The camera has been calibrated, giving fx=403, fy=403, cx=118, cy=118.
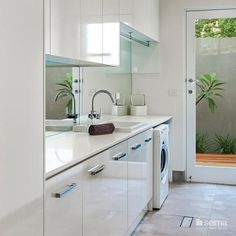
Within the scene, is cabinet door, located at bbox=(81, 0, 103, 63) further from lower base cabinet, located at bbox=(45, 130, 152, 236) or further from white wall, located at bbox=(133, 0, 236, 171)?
white wall, located at bbox=(133, 0, 236, 171)

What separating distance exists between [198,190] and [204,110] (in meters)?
1.06

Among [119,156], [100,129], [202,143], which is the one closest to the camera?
[119,156]

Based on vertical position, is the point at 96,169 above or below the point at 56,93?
below

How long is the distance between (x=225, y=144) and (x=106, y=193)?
117 inches

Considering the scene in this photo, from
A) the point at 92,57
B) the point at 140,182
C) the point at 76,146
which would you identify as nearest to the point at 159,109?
the point at 140,182

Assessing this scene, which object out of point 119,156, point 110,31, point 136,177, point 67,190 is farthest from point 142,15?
point 67,190

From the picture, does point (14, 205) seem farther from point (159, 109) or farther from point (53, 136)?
point (159, 109)

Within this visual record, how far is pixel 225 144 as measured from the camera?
5090 mm

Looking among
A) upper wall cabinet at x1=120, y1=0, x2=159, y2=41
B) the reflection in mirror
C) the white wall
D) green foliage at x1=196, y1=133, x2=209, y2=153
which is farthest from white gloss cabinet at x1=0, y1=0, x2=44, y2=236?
green foliage at x1=196, y1=133, x2=209, y2=153

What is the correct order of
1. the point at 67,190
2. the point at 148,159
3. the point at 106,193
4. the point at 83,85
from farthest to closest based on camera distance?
the point at 148,159, the point at 83,85, the point at 106,193, the point at 67,190

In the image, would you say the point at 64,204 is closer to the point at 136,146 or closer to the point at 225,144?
the point at 136,146

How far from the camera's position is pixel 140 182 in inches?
133

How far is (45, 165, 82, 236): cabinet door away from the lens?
66.6 inches

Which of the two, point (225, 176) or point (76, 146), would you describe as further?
point (225, 176)
